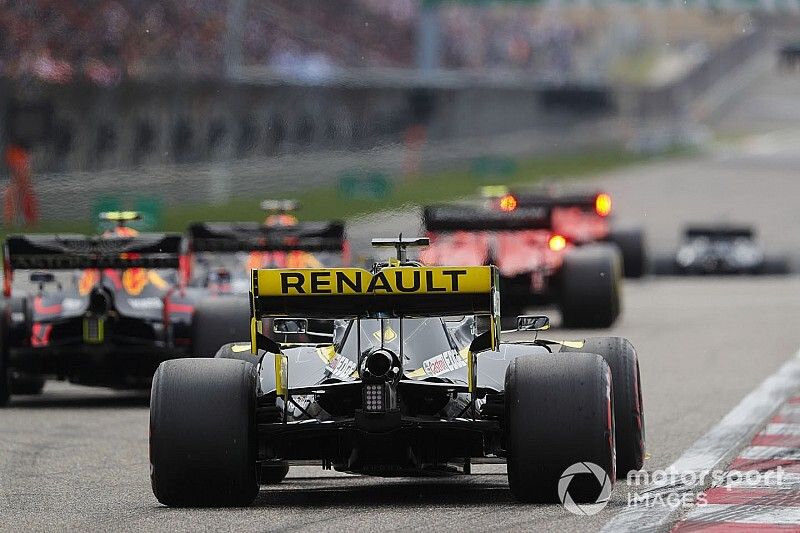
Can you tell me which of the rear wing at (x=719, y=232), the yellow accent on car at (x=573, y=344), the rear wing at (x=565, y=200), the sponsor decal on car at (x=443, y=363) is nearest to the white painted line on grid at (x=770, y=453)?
the yellow accent on car at (x=573, y=344)

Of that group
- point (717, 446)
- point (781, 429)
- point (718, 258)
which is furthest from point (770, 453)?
point (718, 258)

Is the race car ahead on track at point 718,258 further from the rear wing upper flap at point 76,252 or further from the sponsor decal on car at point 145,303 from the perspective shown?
the rear wing upper flap at point 76,252

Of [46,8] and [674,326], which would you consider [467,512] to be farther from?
[46,8]

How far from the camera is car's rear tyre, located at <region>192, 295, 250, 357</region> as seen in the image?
43.1ft

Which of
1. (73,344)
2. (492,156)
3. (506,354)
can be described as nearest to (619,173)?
(492,156)

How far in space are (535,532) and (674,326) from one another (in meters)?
13.7

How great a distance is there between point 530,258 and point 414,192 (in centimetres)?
1879

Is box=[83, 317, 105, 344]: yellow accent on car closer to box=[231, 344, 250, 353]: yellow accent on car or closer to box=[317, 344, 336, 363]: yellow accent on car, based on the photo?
box=[231, 344, 250, 353]: yellow accent on car

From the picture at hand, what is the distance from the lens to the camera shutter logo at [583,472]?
7953 millimetres

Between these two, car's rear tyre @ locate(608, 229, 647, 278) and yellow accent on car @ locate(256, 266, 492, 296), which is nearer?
yellow accent on car @ locate(256, 266, 492, 296)

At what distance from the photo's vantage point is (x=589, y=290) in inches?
784

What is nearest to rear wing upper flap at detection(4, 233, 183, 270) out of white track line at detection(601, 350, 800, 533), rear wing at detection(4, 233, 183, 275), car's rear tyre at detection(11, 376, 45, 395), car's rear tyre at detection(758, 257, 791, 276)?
rear wing at detection(4, 233, 183, 275)

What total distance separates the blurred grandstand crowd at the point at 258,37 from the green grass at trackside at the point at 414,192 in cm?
264

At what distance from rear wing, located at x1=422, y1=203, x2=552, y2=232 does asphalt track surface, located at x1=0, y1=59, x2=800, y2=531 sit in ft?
3.58
